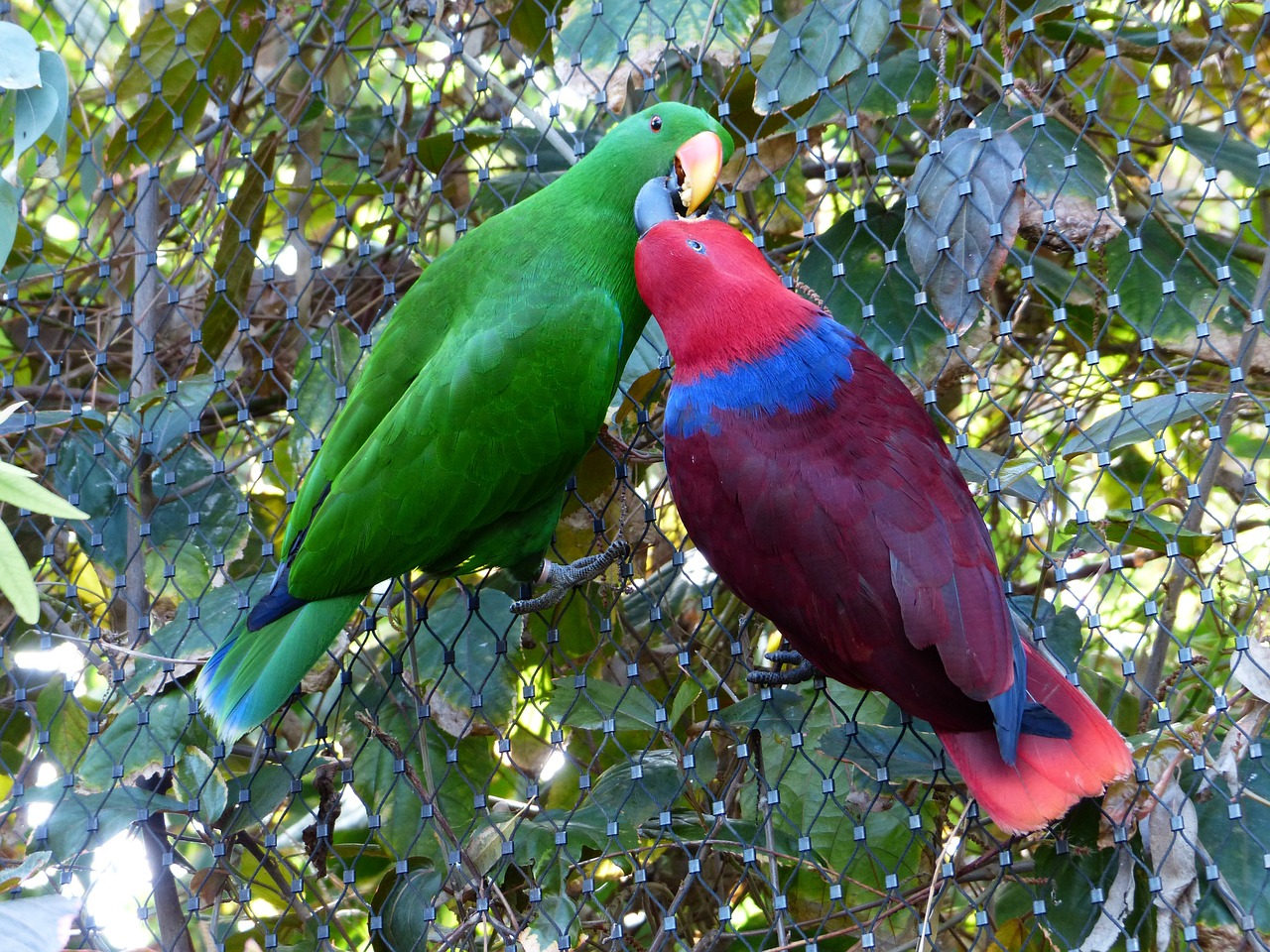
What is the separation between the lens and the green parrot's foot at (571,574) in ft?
5.80

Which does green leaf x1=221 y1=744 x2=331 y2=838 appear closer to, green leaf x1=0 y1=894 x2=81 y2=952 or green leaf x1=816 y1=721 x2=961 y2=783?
green leaf x1=0 y1=894 x2=81 y2=952

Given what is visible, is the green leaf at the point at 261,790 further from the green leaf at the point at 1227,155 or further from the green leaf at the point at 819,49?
the green leaf at the point at 1227,155

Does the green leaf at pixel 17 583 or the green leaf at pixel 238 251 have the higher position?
the green leaf at pixel 17 583

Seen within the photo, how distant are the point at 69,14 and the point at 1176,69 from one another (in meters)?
1.92

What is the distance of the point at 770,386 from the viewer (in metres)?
1.44

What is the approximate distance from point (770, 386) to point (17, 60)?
0.93 meters

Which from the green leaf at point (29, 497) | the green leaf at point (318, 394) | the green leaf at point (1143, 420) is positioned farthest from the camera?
the green leaf at point (318, 394)

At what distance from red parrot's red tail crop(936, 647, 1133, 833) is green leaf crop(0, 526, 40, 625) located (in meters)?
0.94

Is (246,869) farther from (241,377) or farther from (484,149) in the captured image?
(484,149)

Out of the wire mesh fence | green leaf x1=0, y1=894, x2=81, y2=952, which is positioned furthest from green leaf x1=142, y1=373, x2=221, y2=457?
green leaf x1=0, y1=894, x2=81, y2=952

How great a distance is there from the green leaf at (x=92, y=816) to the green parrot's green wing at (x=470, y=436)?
375mm

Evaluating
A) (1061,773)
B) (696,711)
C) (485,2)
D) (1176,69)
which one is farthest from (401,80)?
(1061,773)

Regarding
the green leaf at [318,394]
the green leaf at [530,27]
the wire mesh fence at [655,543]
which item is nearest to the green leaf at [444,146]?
the wire mesh fence at [655,543]

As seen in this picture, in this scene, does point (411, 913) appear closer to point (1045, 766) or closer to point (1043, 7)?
point (1045, 766)
